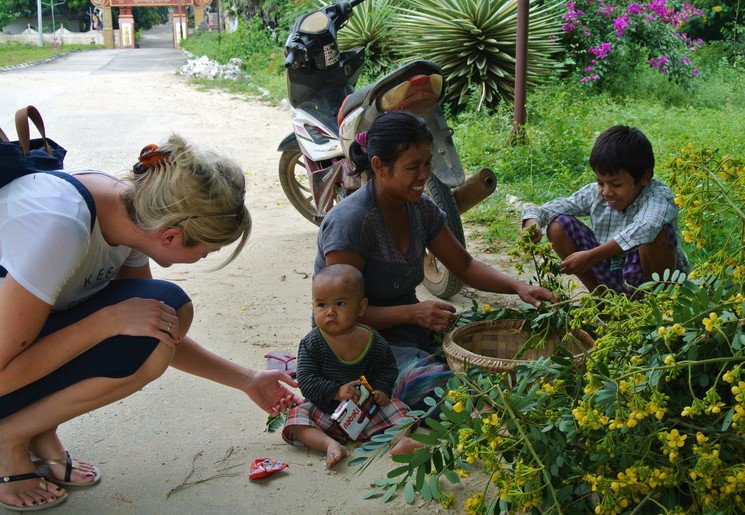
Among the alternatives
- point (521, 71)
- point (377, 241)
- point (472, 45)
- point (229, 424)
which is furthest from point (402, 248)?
point (472, 45)

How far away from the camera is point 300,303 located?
4.45m

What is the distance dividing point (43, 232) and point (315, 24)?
11.0 ft

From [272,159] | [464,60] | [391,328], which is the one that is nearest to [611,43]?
[464,60]

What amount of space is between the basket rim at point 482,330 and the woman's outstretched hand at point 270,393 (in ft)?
1.92

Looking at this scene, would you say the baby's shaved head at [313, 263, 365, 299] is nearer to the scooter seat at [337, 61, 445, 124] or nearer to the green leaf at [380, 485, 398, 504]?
the green leaf at [380, 485, 398, 504]

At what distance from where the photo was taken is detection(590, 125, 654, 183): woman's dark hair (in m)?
3.36

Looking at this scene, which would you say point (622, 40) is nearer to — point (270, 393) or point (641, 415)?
point (270, 393)

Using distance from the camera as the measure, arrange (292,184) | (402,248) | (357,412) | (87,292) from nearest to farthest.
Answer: (87,292) < (357,412) < (402,248) < (292,184)

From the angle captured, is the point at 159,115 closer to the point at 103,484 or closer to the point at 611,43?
the point at 611,43

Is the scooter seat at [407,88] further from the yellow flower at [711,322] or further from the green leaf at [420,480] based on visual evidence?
the yellow flower at [711,322]

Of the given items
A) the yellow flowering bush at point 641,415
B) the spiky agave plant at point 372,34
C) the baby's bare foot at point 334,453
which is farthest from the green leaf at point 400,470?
the spiky agave plant at point 372,34

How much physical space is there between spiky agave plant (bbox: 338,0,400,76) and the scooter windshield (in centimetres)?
560

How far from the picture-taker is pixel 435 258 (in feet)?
14.6

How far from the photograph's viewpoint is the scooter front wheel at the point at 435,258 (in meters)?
3.98
